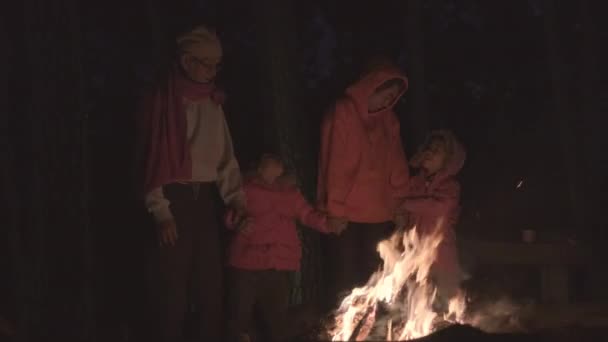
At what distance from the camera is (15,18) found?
7.10m

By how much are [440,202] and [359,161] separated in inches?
31.6

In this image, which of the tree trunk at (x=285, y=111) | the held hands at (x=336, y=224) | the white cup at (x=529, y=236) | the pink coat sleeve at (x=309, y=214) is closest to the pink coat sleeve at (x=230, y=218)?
the pink coat sleeve at (x=309, y=214)

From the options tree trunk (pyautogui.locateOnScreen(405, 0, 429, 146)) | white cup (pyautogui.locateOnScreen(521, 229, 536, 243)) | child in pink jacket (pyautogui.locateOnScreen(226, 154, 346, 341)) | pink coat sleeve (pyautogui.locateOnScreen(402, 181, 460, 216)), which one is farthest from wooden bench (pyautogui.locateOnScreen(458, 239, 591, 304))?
child in pink jacket (pyautogui.locateOnScreen(226, 154, 346, 341))

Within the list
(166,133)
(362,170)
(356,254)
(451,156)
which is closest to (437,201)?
(451,156)

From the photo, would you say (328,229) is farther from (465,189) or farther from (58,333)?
(465,189)

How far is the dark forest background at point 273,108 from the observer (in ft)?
23.0

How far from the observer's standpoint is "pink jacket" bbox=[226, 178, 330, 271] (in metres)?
6.25

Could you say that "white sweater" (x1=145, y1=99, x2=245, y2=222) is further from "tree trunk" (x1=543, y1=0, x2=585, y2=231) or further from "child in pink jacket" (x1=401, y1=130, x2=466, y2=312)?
"tree trunk" (x1=543, y1=0, x2=585, y2=231)

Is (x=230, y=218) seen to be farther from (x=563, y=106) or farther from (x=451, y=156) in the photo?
(x=563, y=106)

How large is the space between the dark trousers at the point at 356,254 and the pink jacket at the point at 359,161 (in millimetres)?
105

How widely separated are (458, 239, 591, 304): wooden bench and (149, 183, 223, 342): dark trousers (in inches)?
146

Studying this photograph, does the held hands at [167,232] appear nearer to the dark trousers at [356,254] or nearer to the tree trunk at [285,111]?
the dark trousers at [356,254]

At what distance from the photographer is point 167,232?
5473 mm

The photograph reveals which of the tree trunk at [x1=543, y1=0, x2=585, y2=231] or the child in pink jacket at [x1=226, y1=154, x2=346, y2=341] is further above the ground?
the tree trunk at [x1=543, y1=0, x2=585, y2=231]
